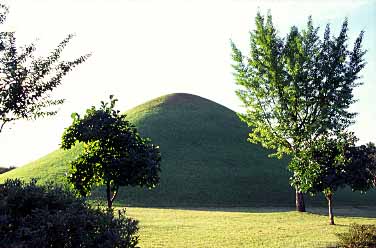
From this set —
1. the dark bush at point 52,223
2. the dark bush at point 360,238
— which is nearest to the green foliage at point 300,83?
the dark bush at point 360,238

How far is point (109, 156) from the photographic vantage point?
2133cm

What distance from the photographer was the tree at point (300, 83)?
48281 millimetres

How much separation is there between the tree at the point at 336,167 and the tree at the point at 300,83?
9.63 meters

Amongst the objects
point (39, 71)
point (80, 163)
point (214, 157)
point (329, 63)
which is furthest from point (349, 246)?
point (214, 157)

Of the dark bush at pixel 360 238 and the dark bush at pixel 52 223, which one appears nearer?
the dark bush at pixel 52 223

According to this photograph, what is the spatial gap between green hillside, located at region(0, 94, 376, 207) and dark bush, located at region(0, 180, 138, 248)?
43588 mm

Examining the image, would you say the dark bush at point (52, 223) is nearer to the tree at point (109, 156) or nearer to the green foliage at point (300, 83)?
the tree at point (109, 156)

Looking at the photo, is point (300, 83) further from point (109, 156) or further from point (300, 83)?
point (109, 156)

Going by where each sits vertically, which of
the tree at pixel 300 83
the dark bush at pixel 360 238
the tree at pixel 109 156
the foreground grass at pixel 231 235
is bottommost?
the foreground grass at pixel 231 235

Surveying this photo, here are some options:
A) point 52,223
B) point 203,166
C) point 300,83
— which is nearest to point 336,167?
point 300,83

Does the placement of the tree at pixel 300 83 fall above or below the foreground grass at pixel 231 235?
above

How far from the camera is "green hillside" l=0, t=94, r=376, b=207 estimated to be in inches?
2287

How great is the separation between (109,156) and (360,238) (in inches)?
497

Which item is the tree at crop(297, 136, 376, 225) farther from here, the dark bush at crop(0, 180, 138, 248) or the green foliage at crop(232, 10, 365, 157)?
the dark bush at crop(0, 180, 138, 248)
